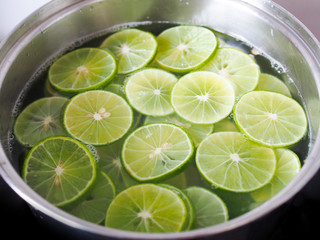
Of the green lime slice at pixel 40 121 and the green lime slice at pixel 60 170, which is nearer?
the green lime slice at pixel 60 170

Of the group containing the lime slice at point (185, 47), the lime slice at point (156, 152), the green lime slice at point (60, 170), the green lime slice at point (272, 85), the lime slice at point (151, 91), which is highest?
the lime slice at point (185, 47)

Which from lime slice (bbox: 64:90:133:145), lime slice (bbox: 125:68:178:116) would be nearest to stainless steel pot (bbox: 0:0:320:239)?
lime slice (bbox: 64:90:133:145)

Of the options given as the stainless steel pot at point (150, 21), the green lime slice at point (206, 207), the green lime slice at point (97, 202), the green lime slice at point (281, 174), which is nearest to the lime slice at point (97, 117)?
the green lime slice at point (97, 202)

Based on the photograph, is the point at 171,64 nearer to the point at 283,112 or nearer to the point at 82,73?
the point at 82,73

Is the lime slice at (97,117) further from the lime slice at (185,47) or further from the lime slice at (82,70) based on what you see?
the lime slice at (185,47)

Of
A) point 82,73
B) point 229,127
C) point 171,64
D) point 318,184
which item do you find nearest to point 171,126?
point 229,127

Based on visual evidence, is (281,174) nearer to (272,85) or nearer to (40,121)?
(272,85)
